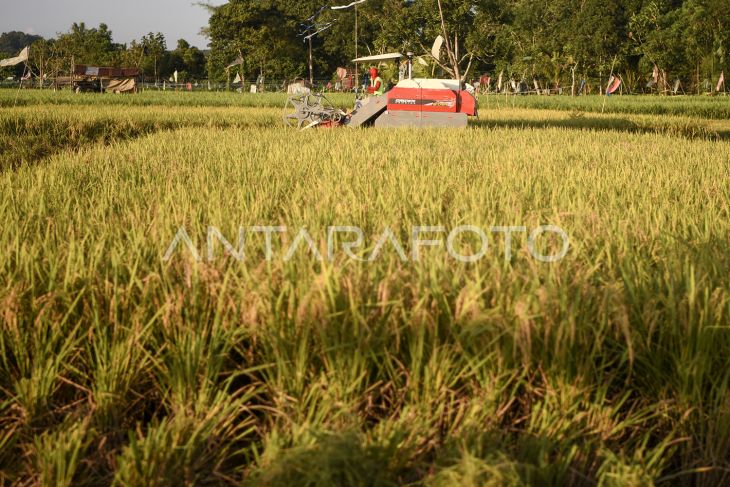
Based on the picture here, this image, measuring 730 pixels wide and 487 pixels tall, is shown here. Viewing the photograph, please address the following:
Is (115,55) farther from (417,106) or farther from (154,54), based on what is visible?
(417,106)

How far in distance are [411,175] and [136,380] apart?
8.45 ft

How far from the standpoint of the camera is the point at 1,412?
1.58m

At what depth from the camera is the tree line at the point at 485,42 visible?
2814 centimetres

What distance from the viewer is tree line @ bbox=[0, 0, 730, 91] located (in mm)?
28141

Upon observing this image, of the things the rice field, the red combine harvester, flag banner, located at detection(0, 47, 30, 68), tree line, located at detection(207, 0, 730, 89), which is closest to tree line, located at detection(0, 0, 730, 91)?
tree line, located at detection(207, 0, 730, 89)

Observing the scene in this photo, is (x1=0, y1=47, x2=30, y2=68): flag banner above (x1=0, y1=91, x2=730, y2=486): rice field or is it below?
above

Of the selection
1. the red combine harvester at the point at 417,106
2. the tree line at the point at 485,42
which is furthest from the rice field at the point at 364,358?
the tree line at the point at 485,42

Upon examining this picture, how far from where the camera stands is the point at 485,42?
90.2ft

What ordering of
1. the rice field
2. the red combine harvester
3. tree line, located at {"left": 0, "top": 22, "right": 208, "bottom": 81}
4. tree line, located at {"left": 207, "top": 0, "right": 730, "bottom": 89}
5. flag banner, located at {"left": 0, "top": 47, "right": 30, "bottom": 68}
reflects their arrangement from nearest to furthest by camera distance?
1. the rice field
2. the red combine harvester
3. flag banner, located at {"left": 0, "top": 47, "right": 30, "bottom": 68}
4. tree line, located at {"left": 207, "top": 0, "right": 730, "bottom": 89}
5. tree line, located at {"left": 0, "top": 22, "right": 208, "bottom": 81}

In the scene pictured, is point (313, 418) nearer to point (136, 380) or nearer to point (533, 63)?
point (136, 380)

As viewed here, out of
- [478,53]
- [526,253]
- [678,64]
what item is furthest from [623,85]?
[526,253]

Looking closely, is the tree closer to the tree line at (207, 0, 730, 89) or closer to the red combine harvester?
the tree line at (207, 0, 730, 89)

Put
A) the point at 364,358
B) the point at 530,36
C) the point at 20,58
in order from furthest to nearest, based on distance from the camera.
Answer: the point at 530,36 < the point at 20,58 < the point at 364,358

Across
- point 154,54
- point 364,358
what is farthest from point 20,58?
point 154,54
